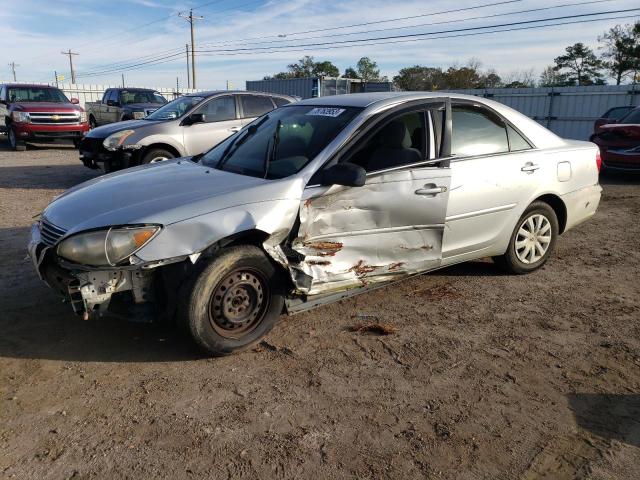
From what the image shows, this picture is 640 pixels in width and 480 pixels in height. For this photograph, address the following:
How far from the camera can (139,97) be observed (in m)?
18.9

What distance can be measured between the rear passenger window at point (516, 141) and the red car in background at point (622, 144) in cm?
689

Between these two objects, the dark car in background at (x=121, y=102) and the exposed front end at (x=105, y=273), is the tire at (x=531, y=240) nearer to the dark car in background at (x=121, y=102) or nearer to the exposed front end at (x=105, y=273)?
the exposed front end at (x=105, y=273)

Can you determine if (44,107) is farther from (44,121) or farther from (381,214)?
(381,214)

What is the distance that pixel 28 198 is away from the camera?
855 cm

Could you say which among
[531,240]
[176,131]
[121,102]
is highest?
[121,102]

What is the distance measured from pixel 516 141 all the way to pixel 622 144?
7176 mm

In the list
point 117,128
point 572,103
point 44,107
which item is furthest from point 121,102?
point 572,103

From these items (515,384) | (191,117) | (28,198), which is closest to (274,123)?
(515,384)

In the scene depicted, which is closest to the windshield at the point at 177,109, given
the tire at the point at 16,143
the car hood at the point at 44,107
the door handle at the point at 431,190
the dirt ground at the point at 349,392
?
the dirt ground at the point at 349,392

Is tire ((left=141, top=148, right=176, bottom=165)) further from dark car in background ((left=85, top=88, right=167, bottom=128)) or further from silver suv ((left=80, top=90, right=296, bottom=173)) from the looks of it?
dark car in background ((left=85, top=88, right=167, bottom=128))

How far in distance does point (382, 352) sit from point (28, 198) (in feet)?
24.2

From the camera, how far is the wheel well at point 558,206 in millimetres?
5007

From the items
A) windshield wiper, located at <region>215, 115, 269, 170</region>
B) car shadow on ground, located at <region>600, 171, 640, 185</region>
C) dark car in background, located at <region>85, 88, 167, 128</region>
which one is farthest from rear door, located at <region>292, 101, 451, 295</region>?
dark car in background, located at <region>85, 88, 167, 128</region>

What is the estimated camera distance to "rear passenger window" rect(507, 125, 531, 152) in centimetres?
470
